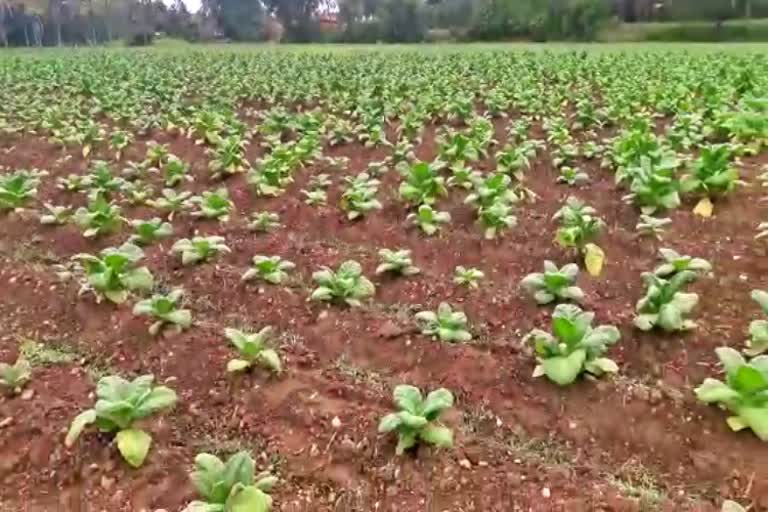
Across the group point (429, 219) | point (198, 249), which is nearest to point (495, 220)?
point (429, 219)

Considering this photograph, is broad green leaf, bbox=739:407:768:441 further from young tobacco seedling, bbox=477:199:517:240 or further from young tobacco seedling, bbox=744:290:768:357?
young tobacco seedling, bbox=477:199:517:240

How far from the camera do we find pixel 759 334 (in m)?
3.59

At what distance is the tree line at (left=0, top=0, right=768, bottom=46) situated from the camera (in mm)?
44219

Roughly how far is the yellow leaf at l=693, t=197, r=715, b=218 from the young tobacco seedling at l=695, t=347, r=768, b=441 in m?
2.97

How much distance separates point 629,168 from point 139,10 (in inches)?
2276

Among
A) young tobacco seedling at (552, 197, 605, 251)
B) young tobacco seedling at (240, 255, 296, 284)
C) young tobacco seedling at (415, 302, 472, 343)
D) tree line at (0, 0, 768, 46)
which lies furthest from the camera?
tree line at (0, 0, 768, 46)

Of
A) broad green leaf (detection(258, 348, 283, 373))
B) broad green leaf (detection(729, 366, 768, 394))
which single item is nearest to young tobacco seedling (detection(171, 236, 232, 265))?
broad green leaf (detection(258, 348, 283, 373))

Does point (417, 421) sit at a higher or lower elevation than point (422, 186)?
lower

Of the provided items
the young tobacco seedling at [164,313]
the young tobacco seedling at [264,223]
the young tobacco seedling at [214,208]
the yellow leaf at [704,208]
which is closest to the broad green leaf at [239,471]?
the young tobacco seedling at [164,313]

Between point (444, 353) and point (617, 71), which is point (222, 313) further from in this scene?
point (617, 71)

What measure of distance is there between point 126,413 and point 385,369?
4.58 ft

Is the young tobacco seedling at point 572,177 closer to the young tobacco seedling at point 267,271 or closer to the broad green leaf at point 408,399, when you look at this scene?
the young tobacco seedling at point 267,271

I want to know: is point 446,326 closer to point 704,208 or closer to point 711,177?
point 704,208

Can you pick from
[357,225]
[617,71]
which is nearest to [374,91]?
[617,71]
